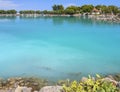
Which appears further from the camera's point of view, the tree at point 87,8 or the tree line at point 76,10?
the tree at point 87,8

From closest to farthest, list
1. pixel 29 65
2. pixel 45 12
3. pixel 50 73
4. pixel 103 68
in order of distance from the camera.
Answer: pixel 50 73
pixel 103 68
pixel 29 65
pixel 45 12

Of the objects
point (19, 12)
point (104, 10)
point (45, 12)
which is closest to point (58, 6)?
point (45, 12)

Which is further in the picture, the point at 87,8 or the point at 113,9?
the point at 87,8

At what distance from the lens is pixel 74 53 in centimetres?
1786

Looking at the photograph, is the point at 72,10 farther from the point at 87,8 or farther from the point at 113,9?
the point at 113,9

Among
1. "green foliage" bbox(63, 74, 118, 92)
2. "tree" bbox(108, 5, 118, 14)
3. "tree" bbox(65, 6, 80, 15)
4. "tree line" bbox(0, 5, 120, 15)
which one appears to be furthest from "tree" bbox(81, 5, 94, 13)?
"green foliage" bbox(63, 74, 118, 92)

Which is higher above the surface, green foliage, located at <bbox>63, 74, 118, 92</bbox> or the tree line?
the tree line

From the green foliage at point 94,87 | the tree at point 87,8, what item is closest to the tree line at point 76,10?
the tree at point 87,8

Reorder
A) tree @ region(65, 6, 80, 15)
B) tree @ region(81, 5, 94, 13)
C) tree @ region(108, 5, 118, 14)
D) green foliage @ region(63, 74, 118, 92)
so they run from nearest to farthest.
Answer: green foliage @ region(63, 74, 118, 92) < tree @ region(108, 5, 118, 14) < tree @ region(81, 5, 94, 13) < tree @ region(65, 6, 80, 15)

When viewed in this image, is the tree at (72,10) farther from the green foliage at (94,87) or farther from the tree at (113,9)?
the green foliage at (94,87)

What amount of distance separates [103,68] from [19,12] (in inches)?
3669

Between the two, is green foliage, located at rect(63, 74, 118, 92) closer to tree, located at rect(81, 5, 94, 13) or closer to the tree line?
the tree line

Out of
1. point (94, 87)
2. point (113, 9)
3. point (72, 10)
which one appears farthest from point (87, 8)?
point (94, 87)

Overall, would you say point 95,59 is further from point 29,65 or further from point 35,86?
point 35,86
